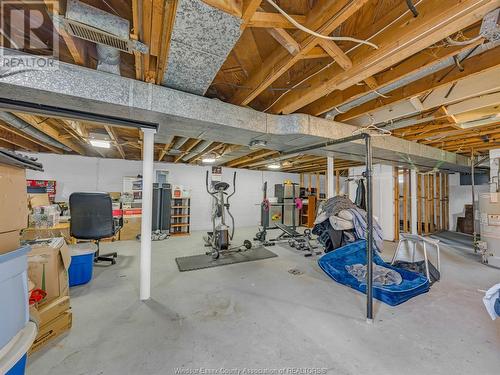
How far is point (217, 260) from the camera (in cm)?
396

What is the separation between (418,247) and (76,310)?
450 centimetres

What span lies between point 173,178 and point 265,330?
5.89 m

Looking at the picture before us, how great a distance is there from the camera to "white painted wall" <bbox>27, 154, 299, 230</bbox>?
558cm

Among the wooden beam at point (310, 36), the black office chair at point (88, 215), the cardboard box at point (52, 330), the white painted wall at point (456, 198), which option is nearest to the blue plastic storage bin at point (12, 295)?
the cardboard box at point (52, 330)

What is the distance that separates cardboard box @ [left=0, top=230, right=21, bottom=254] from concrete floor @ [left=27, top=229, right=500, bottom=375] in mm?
1021

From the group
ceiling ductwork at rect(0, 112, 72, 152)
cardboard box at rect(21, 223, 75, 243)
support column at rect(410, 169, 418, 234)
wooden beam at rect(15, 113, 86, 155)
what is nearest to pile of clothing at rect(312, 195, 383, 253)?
support column at rect(410, 169, 418, 234)

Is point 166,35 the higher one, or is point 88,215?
point 166,35

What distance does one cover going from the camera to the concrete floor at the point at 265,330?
5.13 ft

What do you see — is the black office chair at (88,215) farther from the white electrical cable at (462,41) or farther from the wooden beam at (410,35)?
the white electrical cable at (462,41)

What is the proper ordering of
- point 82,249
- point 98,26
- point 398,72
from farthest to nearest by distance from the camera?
point 82,249 < point 398,72 < point 98,26

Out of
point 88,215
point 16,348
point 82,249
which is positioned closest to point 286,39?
point 16,348

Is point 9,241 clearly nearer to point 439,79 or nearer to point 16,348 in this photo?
point 16,348

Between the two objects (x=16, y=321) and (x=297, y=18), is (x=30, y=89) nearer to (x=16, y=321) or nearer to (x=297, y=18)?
(x=16, y=321)

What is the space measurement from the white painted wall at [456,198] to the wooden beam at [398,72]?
756cm
